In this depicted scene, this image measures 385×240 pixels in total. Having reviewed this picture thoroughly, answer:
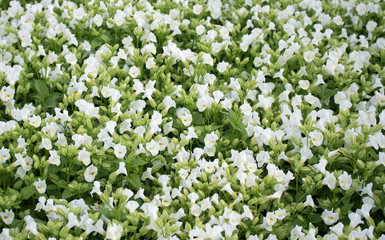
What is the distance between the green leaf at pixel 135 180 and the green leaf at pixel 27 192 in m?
0.67

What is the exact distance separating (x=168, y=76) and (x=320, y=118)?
137cm

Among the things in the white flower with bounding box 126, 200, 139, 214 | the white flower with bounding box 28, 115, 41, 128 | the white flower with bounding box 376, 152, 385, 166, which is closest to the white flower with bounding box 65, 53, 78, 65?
the white flower with bounding box 28, 115, 41, 128

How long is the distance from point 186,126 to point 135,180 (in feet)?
2.16

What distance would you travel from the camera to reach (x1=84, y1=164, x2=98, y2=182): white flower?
3.19 m

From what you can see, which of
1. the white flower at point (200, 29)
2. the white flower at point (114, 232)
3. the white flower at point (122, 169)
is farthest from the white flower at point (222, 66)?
the white flower at point (114, 232)

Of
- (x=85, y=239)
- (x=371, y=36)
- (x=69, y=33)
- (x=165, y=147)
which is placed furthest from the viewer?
(x=371, y=36)

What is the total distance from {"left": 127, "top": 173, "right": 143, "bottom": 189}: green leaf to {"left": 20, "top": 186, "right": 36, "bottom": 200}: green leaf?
26.3 inches

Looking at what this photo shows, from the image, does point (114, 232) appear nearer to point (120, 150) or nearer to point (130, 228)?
point (130, 228)

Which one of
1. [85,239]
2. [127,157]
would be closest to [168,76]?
[127,157]

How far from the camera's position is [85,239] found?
2904mm

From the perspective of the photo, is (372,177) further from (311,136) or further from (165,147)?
(165,147)

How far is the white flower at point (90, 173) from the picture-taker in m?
3.19

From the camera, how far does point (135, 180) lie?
321cm

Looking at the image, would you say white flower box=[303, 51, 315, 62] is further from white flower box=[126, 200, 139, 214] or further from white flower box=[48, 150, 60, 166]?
white flower box=[48, 150, 60, 166]
